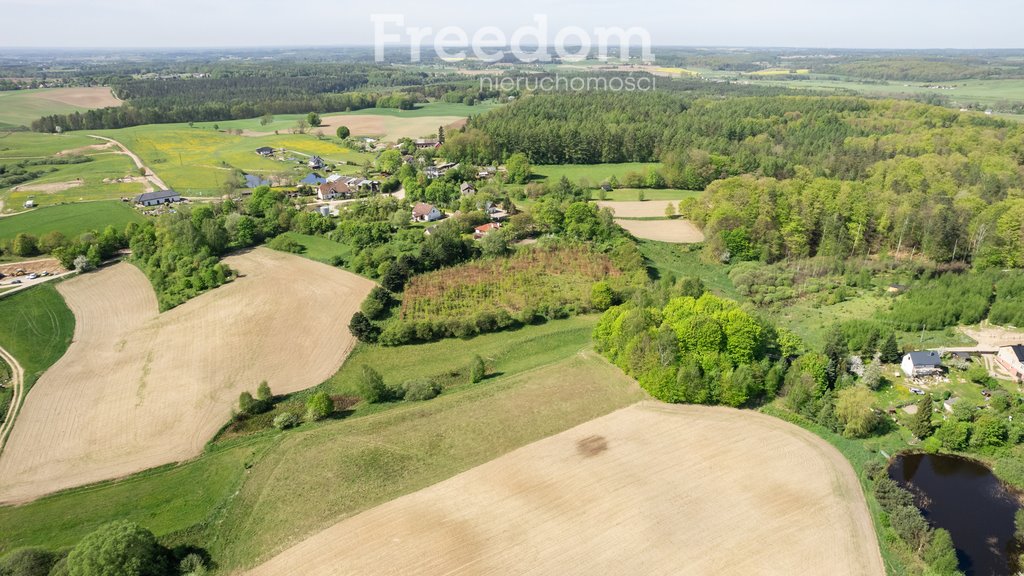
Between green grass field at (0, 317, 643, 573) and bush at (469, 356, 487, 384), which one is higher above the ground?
bush at (469, 356, 487, 384)

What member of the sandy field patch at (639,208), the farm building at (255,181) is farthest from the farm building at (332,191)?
the sandy field patch at (639,208)

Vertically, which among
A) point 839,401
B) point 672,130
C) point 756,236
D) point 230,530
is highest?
point 672,130

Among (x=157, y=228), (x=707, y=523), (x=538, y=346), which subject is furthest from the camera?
(x=157, y=228)

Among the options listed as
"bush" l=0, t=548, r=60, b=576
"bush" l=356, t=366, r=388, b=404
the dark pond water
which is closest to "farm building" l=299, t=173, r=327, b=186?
"bush" l=356, t=366, r=388, b=404

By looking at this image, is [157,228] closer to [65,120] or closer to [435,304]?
[435,304]

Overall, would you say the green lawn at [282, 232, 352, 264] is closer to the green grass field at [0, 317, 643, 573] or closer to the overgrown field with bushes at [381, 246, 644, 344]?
the overgrown field with bushes at [381, 246, 644, 344]

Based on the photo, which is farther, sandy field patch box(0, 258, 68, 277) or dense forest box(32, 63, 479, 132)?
dense forest box(32, 63, 479, 132)

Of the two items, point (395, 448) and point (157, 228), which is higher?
point (157, 228)

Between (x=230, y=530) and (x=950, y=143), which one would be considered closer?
(x=230, y=530)

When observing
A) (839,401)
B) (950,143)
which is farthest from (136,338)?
(950,143)
